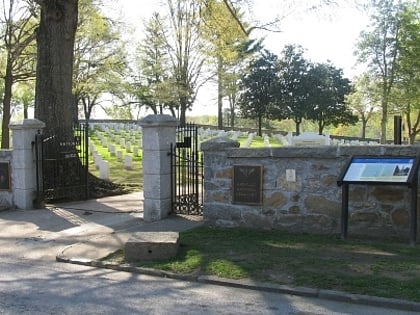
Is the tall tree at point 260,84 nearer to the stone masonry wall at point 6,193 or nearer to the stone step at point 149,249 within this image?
the stone masonry wall at point 6,193

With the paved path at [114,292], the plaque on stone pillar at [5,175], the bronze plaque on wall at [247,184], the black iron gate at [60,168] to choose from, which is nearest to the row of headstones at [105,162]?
the black iron gate at [60,168]

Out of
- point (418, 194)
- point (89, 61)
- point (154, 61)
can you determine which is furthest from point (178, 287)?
point (154, 61)

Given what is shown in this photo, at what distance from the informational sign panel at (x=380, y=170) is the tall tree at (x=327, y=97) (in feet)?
141

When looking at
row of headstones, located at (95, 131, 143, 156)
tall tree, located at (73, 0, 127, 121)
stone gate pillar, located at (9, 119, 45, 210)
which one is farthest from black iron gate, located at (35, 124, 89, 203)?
tall tree, located at (73, 0, 127, 121)

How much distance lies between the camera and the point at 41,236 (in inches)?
360

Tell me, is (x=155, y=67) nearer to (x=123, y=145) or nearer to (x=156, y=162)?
(x=123, y=145)

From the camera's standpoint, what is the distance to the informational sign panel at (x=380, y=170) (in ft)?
23.9

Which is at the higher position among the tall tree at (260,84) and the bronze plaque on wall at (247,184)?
the tall tree at (260,84)

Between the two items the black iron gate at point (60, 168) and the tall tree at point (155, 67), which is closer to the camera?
the black iron gate at point (60, 168)

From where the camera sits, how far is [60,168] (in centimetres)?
1289

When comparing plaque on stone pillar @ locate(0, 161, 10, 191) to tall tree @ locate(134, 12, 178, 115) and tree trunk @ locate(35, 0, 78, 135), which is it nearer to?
tree trunk @ locate(35, 0, 78, 135)

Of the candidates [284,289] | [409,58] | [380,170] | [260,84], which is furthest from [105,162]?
[260,84]

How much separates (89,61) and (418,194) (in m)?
29.1

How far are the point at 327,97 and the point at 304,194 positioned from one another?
4298 cm
